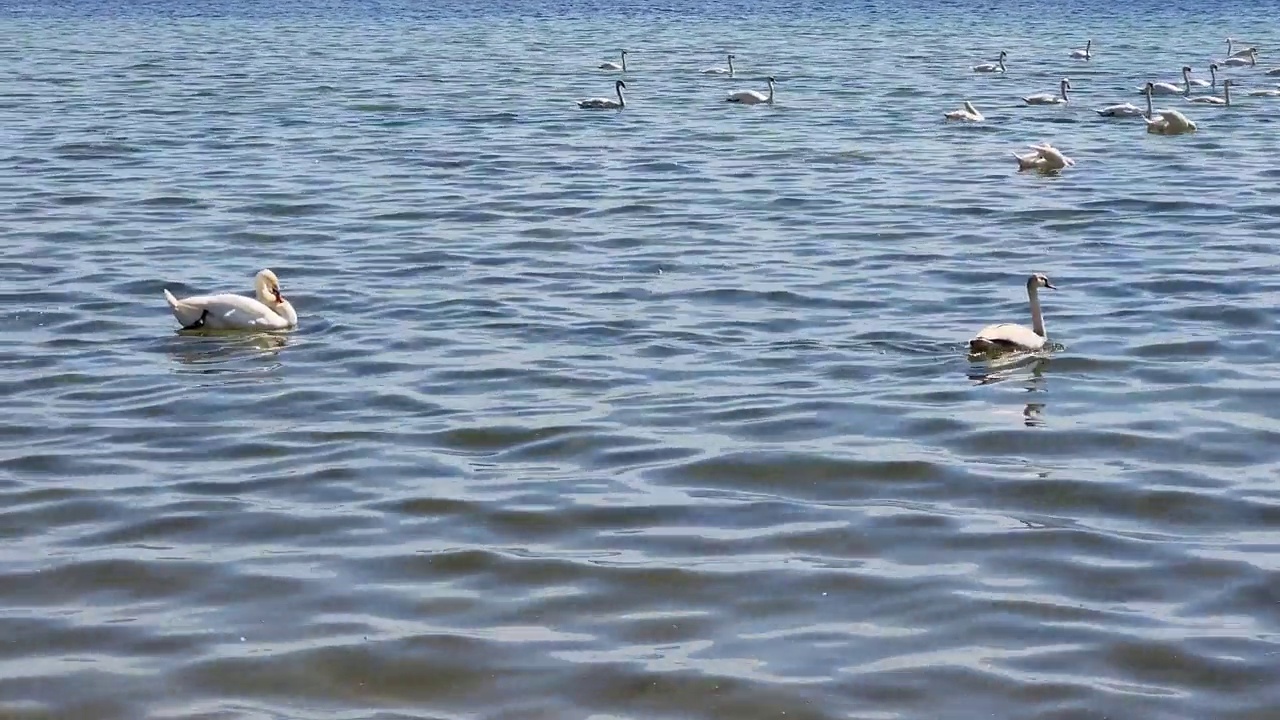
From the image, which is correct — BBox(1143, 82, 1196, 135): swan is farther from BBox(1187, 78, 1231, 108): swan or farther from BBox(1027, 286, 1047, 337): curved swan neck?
BBox(1027, 286, 1047, 337): curved swan neck

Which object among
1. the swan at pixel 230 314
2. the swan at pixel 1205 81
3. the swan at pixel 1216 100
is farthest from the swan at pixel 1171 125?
the swan at pixel 230 314

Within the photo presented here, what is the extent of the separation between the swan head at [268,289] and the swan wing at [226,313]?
10.7 inches

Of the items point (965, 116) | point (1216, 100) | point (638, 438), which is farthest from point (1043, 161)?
point (638, 438)

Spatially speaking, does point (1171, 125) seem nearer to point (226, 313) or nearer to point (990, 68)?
point (990, 68)

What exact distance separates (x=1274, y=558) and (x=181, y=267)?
35.7 feet

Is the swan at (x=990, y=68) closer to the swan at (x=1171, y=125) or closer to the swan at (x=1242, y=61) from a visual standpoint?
the swan at (x=1242, y=61)

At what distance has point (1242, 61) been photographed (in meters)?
43.1

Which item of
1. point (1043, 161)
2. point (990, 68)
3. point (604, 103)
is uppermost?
point (1043, 161)

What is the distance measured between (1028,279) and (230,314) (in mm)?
5892

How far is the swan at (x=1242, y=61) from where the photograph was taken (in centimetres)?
4281

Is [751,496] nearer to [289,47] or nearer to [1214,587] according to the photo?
[1214,587]

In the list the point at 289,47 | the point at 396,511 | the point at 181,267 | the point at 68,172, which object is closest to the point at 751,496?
the point at 396,511

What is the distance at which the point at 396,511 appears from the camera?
10.3 meters

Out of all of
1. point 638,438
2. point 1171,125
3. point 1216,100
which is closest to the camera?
point 638,438
